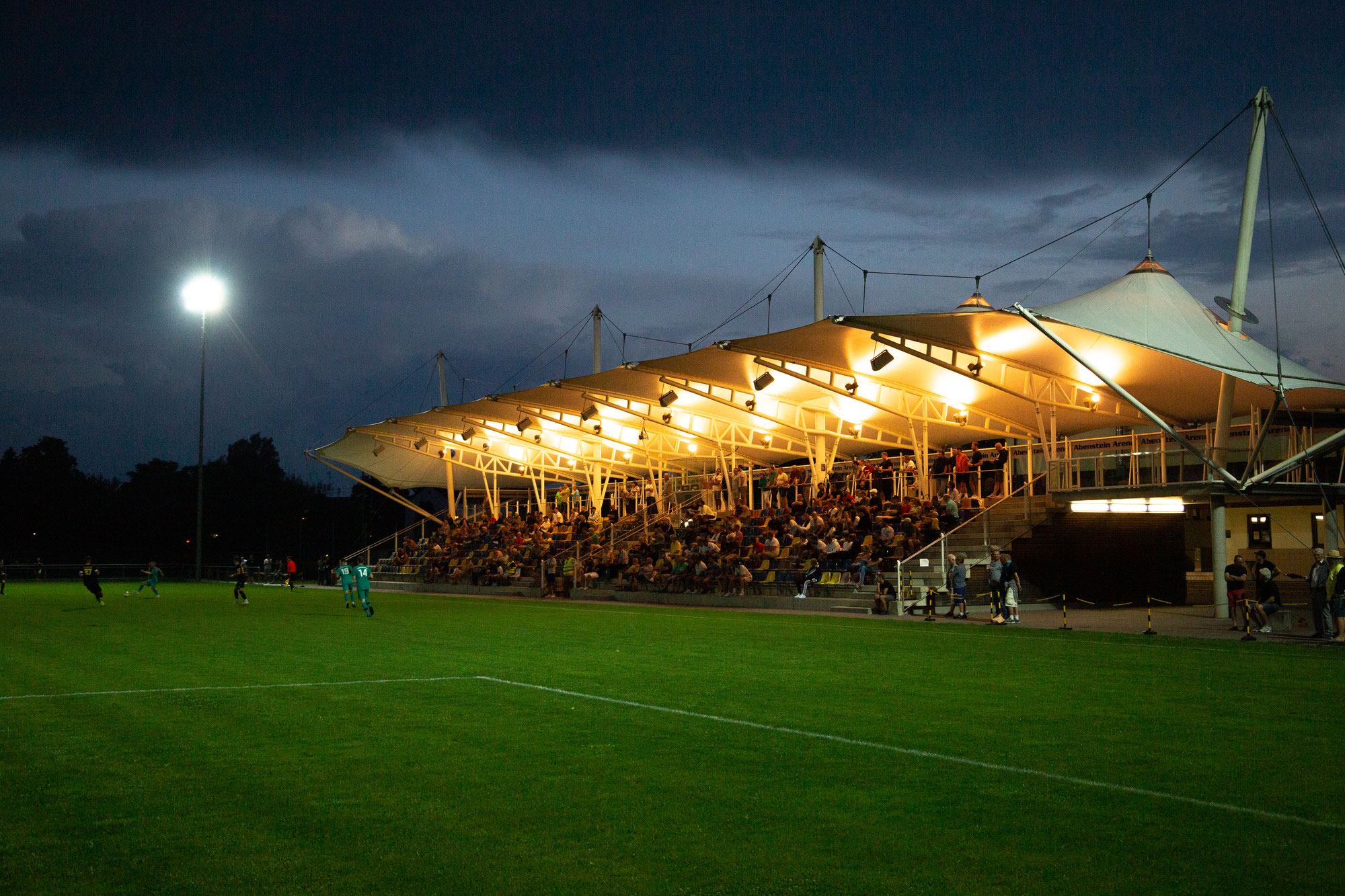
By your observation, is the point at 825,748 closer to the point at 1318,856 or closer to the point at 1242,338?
the point at 1318,856

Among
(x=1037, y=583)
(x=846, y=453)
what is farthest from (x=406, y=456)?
(x=1037, y=583)

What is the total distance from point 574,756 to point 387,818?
2.02 meters

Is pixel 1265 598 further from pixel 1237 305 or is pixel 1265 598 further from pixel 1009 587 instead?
pixel 1237 305

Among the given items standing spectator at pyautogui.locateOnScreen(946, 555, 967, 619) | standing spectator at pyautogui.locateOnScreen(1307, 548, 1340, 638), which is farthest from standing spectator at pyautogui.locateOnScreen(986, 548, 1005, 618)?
standing spectator at pyautogui.locateOnScreen(1307, 548, 1340, 638)

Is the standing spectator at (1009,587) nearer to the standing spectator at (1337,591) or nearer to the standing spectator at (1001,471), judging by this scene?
the standing spectator at (1337,591)

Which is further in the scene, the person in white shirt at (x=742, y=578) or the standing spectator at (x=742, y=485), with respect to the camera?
the standing spectator at (x=742, y=485)

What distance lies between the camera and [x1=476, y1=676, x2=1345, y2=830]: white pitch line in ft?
20.7

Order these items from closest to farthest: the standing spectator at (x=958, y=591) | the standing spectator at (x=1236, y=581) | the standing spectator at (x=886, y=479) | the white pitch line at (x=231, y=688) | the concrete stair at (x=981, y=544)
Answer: the white pitch line at (x=231, y=688) < the standing spectator at (x=1236, y=581) < the standing spectator at (x=958, y=591) < the concrete stair at (x=981, y=544) < the standing spectator at (x=886, y=479)

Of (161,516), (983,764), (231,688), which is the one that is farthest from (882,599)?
(161,516)

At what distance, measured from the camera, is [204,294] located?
51.7m

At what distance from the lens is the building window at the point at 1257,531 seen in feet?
120

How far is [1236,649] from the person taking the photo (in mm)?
16750

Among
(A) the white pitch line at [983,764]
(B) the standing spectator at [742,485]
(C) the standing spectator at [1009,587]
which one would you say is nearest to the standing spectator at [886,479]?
(B) the standing spectator at [742,485]

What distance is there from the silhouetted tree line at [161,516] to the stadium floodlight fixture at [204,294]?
19.3 metres
